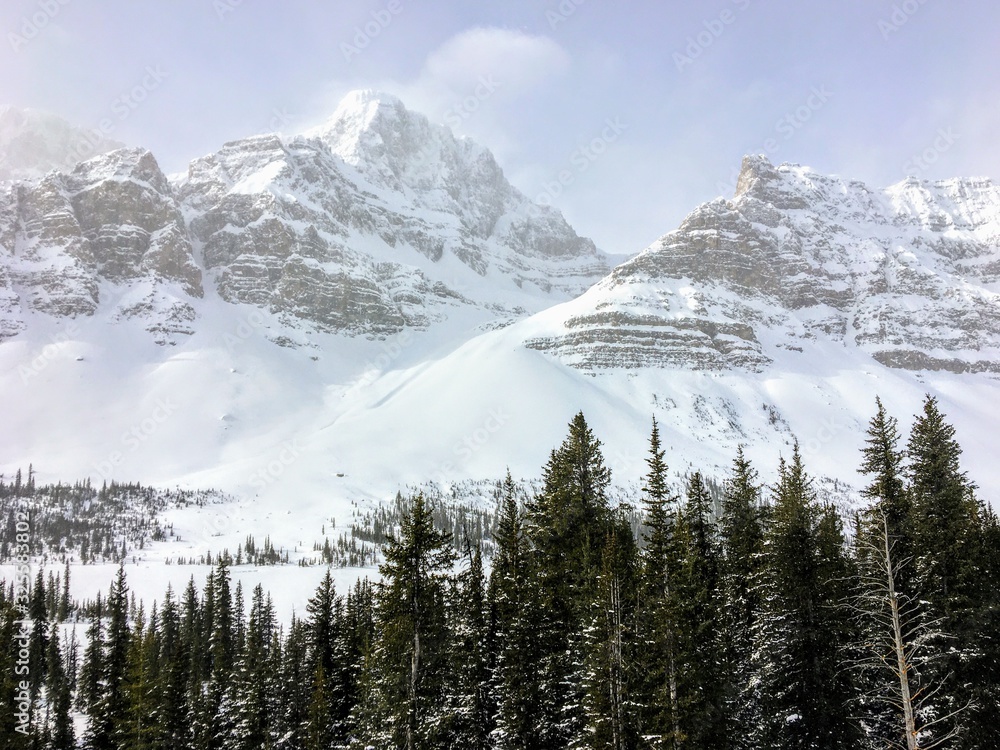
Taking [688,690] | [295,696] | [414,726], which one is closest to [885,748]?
[688,690]

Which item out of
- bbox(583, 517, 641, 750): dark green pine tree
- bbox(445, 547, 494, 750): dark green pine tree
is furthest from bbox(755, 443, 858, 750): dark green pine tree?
bbox(445, 547, 494, 750): dark green pine tree

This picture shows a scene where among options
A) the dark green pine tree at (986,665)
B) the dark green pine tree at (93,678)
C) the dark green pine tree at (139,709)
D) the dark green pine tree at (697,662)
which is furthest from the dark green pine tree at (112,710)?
the dark green pine tree at (986,665)

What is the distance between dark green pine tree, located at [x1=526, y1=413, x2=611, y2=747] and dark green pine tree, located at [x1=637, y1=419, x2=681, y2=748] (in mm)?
2558

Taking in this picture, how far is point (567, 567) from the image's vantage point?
33.8 m

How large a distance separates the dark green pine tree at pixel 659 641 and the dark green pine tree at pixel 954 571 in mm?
10174

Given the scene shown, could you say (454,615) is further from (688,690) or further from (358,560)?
(358,560)

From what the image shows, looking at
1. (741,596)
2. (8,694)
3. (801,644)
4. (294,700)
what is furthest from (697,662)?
(8,694)

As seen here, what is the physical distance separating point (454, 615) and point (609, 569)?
9.95 meters

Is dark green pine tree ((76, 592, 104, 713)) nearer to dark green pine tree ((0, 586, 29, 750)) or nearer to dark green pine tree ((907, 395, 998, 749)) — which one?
dark green pine tree ((0, 586, 29, 750))

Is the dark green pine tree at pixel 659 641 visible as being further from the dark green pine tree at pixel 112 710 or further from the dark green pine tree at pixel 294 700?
the dark green pine tree at pixel 112 710

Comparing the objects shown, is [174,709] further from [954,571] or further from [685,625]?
[954,571]

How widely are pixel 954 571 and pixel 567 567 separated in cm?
1692

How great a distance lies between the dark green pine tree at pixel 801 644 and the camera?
28734 millimetres

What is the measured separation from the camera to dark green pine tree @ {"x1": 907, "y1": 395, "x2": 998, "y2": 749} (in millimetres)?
27516
